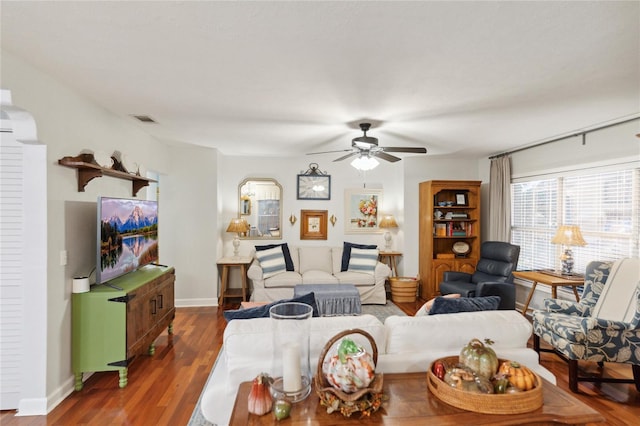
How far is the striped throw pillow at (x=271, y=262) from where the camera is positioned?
497 cm

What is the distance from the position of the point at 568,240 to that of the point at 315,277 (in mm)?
3149


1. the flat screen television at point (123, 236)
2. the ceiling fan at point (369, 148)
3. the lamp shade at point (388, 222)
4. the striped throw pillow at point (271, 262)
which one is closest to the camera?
the flat screen television at point (123, 236)

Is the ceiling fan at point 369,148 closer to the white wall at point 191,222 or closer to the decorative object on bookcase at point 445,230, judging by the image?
the decorative object on bookcase at point 445,230

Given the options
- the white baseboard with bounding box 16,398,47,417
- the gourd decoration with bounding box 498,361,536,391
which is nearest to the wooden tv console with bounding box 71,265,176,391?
the white baseboard with bounding box 16,398,47,417

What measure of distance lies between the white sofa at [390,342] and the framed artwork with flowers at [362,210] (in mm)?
3895

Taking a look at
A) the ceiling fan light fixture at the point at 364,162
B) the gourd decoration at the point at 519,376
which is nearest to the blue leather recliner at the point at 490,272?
the ceiling fan light fixture at the point at 364,162

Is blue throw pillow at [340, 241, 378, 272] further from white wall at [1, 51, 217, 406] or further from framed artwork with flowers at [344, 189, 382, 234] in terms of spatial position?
white wall at [1, 51, 217, 406]

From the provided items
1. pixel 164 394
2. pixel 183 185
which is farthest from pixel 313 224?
pixel 164 394

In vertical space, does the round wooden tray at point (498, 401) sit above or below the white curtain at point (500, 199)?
below

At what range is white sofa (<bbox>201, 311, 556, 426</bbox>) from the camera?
5.75 ft

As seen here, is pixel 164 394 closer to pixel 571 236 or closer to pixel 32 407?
pixel 32 407

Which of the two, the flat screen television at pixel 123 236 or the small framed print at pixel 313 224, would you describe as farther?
the small framed print at pixel 313 224

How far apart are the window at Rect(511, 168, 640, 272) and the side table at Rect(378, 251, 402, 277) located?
1.84 m

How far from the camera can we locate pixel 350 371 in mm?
1300
